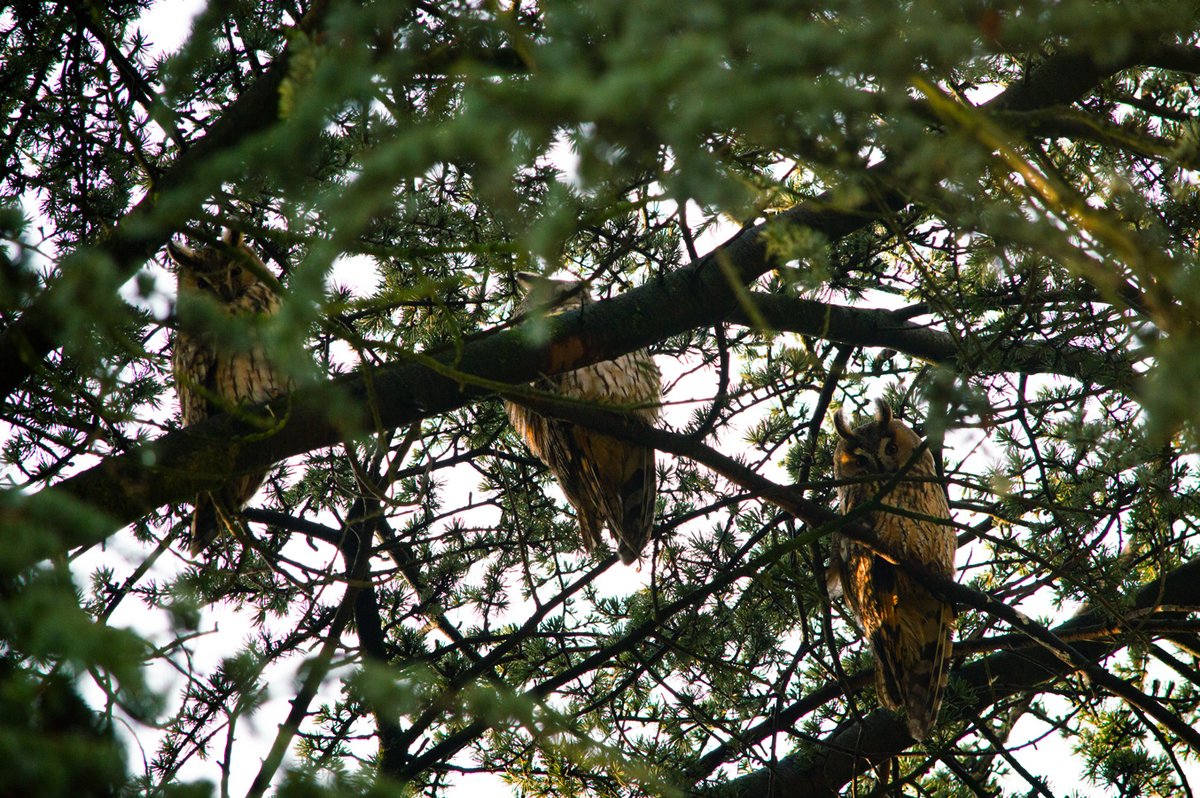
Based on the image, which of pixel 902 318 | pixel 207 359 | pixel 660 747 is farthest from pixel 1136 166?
pixel 207 359

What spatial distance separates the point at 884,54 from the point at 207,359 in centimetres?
278

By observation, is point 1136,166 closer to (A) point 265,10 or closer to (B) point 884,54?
(B) point 884,54

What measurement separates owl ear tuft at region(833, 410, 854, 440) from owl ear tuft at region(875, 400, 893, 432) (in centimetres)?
15

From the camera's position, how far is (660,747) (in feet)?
11.7

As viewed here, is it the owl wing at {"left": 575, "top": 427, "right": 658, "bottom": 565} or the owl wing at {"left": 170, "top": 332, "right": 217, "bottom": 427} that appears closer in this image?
the owl wing at {"left": 170, "top": 332, "right": 217, "bottom": 427}

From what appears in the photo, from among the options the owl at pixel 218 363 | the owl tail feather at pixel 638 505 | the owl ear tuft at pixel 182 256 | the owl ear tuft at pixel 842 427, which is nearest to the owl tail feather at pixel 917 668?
the owl ear tuft at pixel 842 427

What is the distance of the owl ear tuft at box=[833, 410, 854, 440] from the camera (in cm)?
413

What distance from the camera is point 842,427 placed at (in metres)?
4.13

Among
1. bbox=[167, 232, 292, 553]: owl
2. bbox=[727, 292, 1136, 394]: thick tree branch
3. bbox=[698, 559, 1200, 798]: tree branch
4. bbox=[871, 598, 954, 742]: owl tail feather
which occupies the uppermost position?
bbox=[167, 232, 292, 553]: owl

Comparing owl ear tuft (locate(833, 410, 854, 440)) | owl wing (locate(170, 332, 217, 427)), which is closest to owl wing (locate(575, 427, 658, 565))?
owl ear tuft (locate(833, 410, 854, 440))

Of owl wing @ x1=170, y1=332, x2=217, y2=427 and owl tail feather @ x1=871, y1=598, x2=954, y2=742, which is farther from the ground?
owl wing @ x1=170, y1=332, x2=217, y2=427

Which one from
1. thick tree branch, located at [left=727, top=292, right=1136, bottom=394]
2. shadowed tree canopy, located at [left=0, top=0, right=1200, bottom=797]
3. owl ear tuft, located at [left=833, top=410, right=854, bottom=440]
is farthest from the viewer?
owl ear tuft, located at [left=833, top=410, right=854, bottom=440]

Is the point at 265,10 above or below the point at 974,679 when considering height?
above

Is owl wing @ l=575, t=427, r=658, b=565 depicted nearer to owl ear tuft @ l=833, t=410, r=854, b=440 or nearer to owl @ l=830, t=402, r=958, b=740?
owl @ l=830, t=402, r=958, b=740
